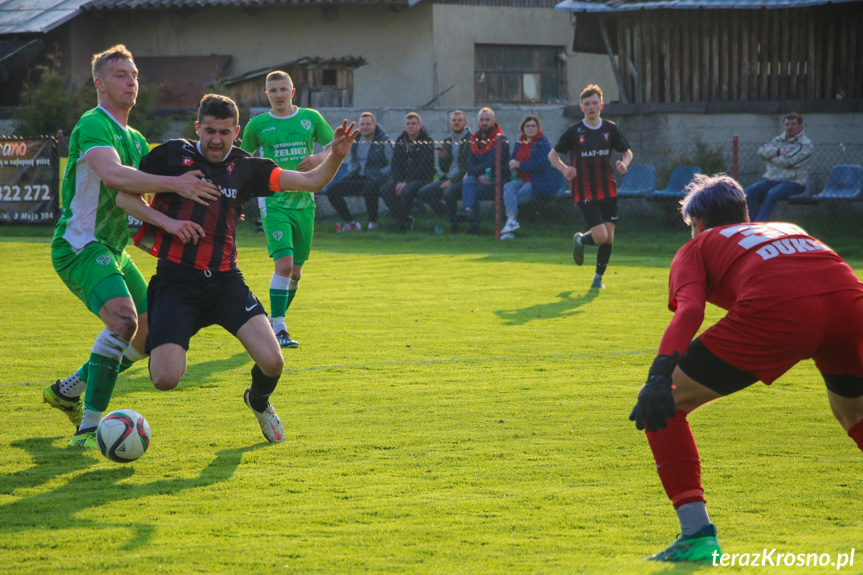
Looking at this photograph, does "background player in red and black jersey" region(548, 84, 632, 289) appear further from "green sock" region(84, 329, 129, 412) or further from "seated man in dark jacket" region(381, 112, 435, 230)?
"green sock" region(84, 329, 129, 412)

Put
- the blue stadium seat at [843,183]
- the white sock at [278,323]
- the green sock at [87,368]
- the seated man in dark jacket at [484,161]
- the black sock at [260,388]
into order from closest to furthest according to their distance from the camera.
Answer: the black sock at [260,388] < the green sock at [87,368] < the white sock at [278,323] < the blue stadium seat at [843,183] < the seated man in dark jacket at [484,161]

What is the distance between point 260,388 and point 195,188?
3.81 ft

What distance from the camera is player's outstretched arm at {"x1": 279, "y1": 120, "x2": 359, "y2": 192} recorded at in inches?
215

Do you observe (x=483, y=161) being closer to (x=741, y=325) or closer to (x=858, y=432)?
(x=858, y=432)

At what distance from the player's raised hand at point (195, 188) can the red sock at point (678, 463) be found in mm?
2800

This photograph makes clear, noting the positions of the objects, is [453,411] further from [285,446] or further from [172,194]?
[172,194]

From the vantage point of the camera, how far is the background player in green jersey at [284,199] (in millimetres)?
8844

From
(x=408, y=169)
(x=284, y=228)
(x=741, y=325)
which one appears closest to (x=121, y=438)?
(x=741, y=325)

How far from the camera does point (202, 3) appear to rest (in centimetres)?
2659

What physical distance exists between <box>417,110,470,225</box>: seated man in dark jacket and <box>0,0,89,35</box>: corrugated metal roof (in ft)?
47.2

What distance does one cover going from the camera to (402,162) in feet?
61.6

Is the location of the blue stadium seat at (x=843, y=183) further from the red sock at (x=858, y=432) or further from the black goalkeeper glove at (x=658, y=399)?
the black goalkeeper glove at (x=658, y=399)

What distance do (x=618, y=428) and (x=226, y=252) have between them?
2541 millimetres

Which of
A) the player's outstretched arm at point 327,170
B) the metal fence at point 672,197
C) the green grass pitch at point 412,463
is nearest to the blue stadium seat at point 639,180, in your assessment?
the metal fence at point 672,197
